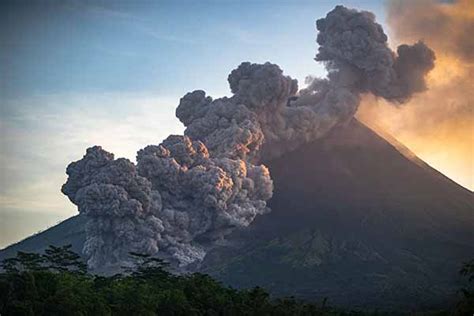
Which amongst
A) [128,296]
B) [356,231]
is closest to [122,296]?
[128,296]

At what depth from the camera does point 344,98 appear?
104188 mm

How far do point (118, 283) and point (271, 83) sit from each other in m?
45.3

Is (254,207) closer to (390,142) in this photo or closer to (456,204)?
(456,204)

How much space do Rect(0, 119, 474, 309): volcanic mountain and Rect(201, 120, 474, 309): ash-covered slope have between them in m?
0.13

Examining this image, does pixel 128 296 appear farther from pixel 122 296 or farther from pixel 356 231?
pixel 356 231

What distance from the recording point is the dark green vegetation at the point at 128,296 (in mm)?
42750

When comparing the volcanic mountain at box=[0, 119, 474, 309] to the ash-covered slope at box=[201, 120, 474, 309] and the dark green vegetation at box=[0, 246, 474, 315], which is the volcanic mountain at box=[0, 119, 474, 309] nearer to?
the ash-covered slope at box=[201, 120, 474, 309]

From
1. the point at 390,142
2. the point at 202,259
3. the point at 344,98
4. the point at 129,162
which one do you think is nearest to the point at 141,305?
the point at 129,162

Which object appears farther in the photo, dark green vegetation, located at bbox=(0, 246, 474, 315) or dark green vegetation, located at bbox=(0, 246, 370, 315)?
dark green vegetation, located at bbox=(0, 246, 370, 315)

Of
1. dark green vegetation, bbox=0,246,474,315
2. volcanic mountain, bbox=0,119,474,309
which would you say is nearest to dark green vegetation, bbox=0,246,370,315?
dark green vegetation, bbox=0,246,474,315

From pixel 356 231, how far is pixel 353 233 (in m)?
0.74

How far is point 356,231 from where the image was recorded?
371ft

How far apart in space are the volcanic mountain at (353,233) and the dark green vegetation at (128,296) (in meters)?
27.5

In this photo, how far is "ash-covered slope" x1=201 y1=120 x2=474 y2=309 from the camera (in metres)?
96.3
